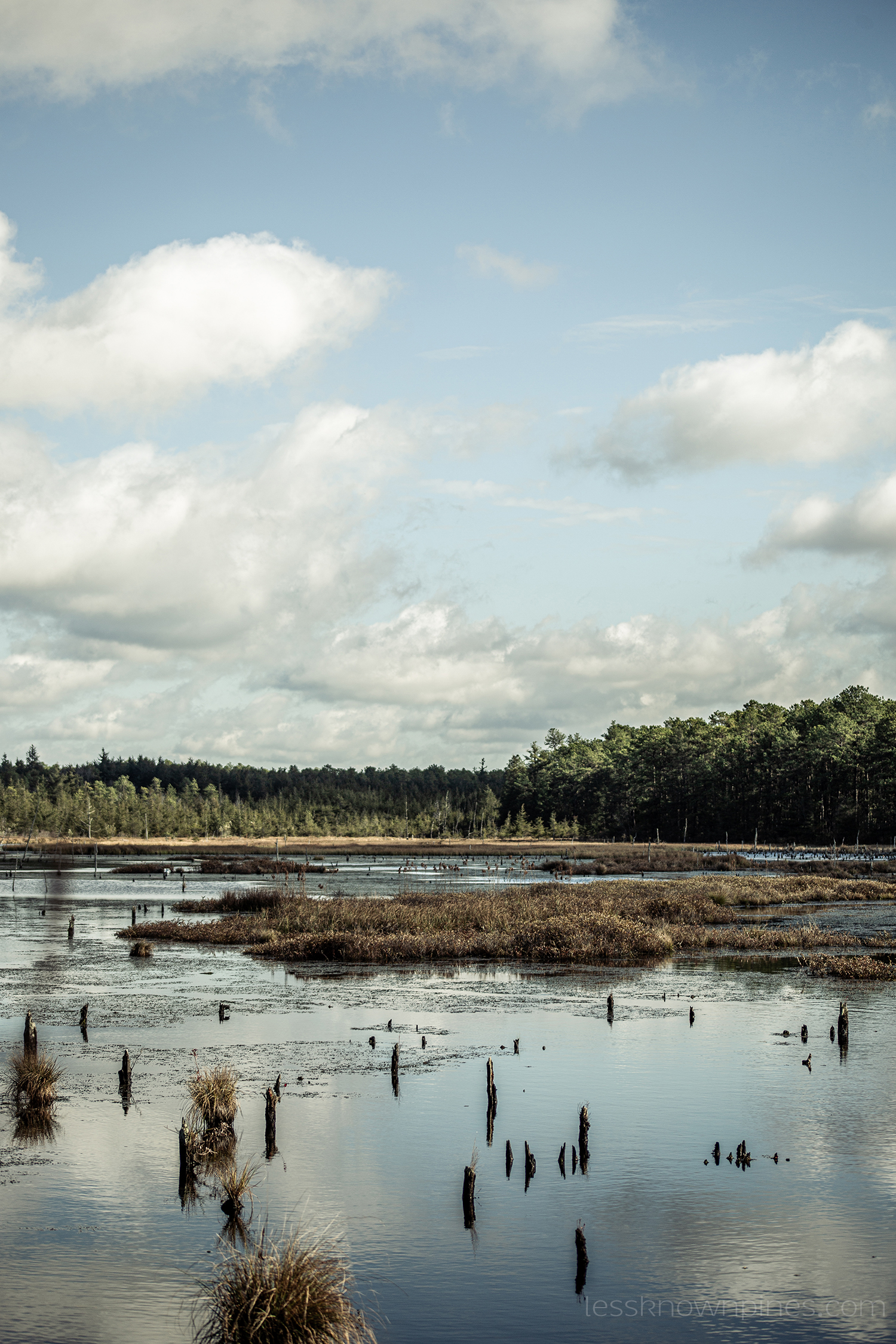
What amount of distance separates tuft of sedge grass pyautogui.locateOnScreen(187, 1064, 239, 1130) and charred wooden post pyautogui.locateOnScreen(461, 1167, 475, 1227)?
5.38 metres

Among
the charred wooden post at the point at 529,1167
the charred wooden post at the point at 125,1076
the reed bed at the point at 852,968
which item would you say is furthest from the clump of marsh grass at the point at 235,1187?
the reed bed at the point at 852,968

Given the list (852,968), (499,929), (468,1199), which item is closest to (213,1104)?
(468,1199)

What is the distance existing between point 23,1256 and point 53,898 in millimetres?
67703

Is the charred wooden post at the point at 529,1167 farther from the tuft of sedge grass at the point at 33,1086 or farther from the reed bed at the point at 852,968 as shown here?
the reed bed at the point at 852,968

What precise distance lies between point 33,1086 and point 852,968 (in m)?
29.5

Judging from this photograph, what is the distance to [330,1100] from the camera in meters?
24.0

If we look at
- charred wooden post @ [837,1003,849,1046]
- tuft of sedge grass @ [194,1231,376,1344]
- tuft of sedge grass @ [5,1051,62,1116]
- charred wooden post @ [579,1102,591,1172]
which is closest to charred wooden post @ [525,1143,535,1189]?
charred wooden post @ [579,1102,591,1172]

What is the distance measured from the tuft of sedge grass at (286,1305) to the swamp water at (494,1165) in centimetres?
136

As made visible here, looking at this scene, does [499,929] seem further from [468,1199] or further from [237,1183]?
[468,1199]

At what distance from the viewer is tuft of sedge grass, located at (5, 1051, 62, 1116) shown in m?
22.9

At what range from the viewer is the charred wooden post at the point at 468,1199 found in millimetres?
16969

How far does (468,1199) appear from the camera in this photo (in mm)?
17359

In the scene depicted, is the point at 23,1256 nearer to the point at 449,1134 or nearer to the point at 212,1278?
the point at 212,1278

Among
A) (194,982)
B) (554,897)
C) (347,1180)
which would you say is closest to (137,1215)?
(347,1180)
